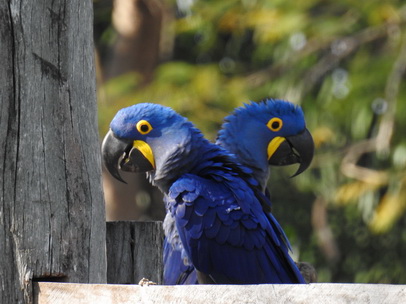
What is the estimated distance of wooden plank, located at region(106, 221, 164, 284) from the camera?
1.98 metres

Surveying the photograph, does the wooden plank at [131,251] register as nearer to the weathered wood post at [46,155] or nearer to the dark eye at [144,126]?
the weathered wood post at [46,155]

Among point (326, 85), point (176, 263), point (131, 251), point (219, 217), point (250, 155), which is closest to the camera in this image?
point (131, 251)

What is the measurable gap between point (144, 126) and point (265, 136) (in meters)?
0.70

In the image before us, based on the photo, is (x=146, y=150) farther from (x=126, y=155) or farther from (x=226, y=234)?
(x=226, y=234)

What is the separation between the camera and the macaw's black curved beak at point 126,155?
2803 mm

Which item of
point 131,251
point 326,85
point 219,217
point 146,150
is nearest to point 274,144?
point 146,150

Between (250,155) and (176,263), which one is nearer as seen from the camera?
(176,263)

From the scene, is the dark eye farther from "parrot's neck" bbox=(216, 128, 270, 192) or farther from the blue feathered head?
"parrot's neck" bbox=(216, 128, 270, 192)

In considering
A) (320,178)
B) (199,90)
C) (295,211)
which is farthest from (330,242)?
(199,90)

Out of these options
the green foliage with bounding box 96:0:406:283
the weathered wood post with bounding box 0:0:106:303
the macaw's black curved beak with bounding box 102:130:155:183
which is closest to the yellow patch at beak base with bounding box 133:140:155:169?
the macaw's black curved beak with bounding box 102:130:155:183

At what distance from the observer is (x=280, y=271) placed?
2.49 meters

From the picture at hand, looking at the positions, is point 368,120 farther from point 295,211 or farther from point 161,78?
point 295,211

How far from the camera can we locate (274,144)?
10.9ft

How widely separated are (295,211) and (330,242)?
0.57 meters
